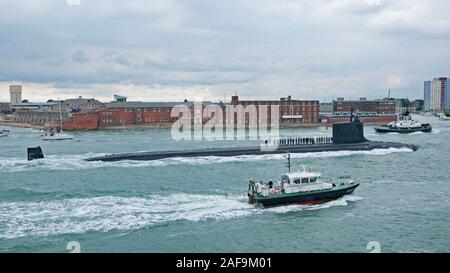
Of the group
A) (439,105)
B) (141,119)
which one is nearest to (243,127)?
(141,119)

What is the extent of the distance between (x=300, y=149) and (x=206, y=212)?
74.7 feet

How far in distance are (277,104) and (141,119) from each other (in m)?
29.9

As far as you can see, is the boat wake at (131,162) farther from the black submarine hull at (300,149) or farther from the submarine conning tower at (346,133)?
the submarine conning tower at (346,133)

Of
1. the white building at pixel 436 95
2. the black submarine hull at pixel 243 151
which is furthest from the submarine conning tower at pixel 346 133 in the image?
the white building at pixel 436 95

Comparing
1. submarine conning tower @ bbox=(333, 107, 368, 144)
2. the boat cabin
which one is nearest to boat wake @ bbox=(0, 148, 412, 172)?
submarine conning tower @ bbox=(333, 107, 368, 144)

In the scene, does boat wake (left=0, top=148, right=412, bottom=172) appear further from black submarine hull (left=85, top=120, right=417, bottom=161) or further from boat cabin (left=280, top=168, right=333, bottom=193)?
boat cabin (left=280, top=168, right=333, bottom=193)

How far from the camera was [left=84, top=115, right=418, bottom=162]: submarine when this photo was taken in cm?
3994

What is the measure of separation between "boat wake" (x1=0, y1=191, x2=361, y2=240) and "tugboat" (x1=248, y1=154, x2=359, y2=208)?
0.37 meters

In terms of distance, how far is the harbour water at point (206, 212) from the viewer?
16.7 metres

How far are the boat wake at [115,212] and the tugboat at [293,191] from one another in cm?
37

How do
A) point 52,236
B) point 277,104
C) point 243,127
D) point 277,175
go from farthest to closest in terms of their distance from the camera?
point 277,104 → point 243,127 → point 277,175 → point 52,236

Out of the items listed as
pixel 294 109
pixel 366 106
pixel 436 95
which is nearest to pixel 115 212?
pixel 294 109
